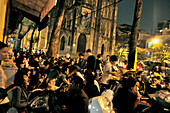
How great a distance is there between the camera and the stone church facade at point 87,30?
3203cm

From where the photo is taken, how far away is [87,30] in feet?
112

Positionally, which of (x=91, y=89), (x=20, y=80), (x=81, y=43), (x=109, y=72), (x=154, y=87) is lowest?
(x=154, y=87)

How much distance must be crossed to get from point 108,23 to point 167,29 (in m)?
30.3

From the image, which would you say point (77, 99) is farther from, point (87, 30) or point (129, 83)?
point (87, 30)

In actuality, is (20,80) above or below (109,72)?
below

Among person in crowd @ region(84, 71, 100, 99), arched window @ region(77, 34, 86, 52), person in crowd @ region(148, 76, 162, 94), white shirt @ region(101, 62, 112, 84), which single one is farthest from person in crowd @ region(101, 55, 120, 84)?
arched window @ region(77, 34, 86, 52)

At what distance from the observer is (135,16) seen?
26.4ft

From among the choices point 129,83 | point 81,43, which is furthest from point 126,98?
point 81,43

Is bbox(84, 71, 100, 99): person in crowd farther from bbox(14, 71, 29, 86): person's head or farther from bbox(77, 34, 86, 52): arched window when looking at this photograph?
bbox(77, 34, 86, 52): arched window

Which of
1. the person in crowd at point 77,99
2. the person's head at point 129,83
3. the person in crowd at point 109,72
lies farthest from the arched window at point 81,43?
the person in crowd at point 77,99

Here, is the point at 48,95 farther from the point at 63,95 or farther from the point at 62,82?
the point at 62,82

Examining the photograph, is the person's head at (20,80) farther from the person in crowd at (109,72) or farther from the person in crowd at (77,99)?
the person in crowd at (109,72)

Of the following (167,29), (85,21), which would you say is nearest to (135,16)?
(85,21)

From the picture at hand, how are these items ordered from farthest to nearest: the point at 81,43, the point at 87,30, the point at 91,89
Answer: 1. the point at 87,30
2. the point at 81,43
3. the point at 91,89
